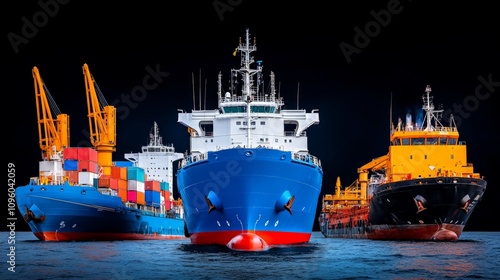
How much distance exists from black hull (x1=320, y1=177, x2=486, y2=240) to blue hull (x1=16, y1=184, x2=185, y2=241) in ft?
79.9

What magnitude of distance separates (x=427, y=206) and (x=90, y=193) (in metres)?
28.4

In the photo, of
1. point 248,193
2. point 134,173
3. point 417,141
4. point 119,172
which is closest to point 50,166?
point 119,172

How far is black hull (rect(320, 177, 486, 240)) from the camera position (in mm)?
57656

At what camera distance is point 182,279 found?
3095 centimetres

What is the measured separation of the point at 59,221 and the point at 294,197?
25871mm

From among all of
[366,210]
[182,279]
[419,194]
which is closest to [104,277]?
[182,279]

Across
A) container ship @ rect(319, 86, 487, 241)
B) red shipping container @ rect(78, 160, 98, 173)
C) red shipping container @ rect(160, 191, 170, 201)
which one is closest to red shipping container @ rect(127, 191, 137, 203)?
red shipping container @ rect(78, 160, 98, 173)

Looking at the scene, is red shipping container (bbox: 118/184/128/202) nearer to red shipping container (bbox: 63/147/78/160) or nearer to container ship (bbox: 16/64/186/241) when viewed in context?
container ship (bbox: 16/64/186/241)

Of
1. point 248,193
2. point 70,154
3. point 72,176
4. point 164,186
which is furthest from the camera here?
point 164,186

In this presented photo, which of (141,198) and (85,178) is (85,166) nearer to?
(85,178)

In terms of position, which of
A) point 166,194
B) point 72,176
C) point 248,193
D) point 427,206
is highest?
point 72,176

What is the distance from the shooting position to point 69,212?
6469 centimetres

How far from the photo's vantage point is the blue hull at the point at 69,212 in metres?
64.1

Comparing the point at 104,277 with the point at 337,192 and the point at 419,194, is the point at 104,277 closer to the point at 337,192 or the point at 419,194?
the point at 419,194
